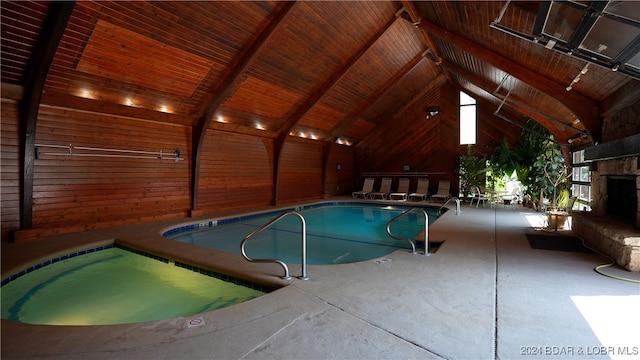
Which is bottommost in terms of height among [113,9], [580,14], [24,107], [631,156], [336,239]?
[336,239]

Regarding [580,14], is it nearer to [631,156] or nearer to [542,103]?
[631,156]

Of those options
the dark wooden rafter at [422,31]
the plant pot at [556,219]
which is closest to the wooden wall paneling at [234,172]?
the dark wooden rafter at [422,31]

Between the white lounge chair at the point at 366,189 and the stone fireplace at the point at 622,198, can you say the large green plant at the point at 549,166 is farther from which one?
the white lounge chair at the point at 366,189

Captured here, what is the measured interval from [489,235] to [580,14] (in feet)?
12.1

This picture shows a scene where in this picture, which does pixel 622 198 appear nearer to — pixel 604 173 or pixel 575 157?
pixel 604 173

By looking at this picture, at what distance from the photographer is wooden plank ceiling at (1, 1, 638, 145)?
482 cm

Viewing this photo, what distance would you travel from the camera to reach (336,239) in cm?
655

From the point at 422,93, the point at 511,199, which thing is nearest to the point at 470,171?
the point at 511,199

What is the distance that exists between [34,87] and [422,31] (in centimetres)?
889

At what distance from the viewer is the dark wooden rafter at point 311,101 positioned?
27.9ft

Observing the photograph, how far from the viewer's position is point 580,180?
7.85 m

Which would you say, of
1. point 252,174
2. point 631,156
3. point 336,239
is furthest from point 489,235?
point 252,174

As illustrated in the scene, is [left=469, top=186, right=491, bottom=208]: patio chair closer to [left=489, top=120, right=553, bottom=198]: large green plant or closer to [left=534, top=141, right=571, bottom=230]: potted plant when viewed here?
[left=489, top=120, right=553, bottom=198]: large green plant

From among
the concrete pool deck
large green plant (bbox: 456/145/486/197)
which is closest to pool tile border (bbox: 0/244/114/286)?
the concrete pool deck
